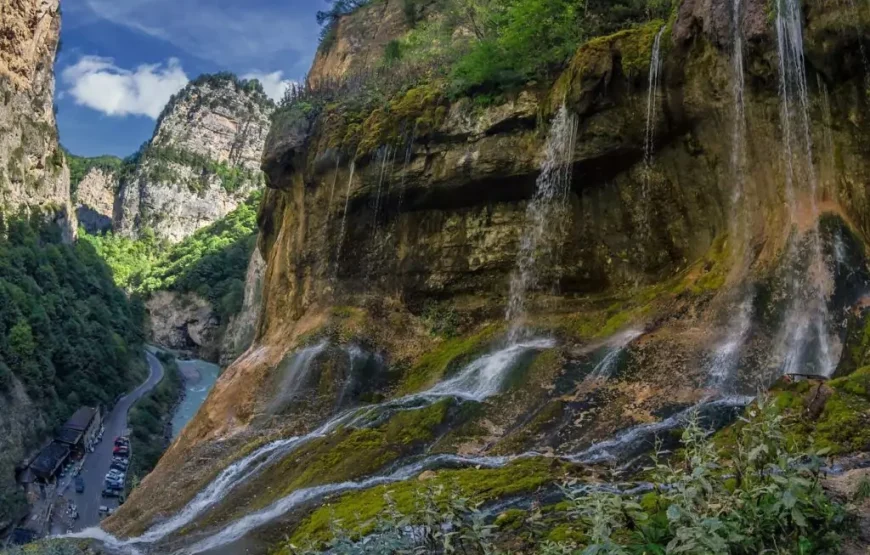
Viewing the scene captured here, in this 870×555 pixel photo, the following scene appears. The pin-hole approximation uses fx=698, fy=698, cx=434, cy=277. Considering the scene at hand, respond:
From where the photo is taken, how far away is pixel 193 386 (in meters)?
72.9

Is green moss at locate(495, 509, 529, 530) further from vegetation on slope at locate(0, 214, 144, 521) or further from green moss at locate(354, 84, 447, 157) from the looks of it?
vegetation on slope at locate(0, 214, 144, 521)

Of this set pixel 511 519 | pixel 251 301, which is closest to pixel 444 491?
pixel 511 519

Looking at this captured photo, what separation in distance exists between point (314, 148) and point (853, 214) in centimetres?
1459

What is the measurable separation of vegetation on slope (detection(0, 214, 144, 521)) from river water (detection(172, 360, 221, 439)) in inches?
204

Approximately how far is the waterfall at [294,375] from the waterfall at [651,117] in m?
8.45

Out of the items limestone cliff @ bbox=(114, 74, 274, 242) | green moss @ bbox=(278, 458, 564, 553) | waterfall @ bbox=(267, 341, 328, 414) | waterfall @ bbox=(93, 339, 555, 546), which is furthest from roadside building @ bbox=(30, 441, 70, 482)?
limestone cliff @ bbox=(114, 74, 274, 242)

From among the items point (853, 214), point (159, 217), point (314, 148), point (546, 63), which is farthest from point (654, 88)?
point (159, 217)

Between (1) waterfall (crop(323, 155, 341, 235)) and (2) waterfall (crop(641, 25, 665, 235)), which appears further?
(1) waterfall (crop(323, 155, 341, 235))

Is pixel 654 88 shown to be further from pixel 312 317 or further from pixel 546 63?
pixel 312 317

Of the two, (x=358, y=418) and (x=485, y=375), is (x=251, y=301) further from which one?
(x=485, y=375)

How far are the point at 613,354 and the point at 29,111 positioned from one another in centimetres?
6335

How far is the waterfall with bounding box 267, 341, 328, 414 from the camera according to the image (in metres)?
16.1

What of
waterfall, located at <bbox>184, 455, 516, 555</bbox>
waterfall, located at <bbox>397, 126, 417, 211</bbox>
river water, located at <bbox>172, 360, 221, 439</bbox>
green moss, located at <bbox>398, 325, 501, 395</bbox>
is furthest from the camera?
river water, located at <bbox>172, 360, 221, 439</bbox>

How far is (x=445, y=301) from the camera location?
60.0 feet
